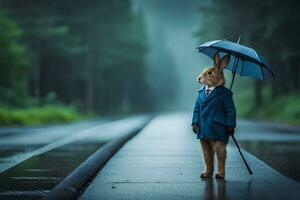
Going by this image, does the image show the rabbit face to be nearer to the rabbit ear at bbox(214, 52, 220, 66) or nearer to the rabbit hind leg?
the rabbit ear at bbox(214, 52, 220, 66)

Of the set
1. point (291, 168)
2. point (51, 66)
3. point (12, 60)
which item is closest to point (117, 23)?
point (51, 66)

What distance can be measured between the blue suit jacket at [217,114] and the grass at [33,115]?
80.5ft

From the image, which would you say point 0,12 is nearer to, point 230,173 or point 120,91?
point 230,173

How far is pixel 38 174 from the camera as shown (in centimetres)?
1041

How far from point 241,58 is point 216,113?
121cm

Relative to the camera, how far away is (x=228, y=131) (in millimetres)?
9648

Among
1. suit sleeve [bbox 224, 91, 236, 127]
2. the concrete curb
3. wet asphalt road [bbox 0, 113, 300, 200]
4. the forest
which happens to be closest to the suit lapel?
suit sleeve [bbox 224, 91, 236, 127]

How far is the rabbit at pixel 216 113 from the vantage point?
9656 millimetres

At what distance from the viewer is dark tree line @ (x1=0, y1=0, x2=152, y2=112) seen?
4144 centimetres

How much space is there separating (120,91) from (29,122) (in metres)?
47.1

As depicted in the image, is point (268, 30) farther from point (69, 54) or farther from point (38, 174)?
point (38, 174)

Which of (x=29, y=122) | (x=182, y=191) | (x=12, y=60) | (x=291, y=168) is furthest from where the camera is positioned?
(x=12, y=60)

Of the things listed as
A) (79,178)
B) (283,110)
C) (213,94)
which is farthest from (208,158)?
(283,110)

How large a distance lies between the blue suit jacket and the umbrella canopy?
2.03 ft
